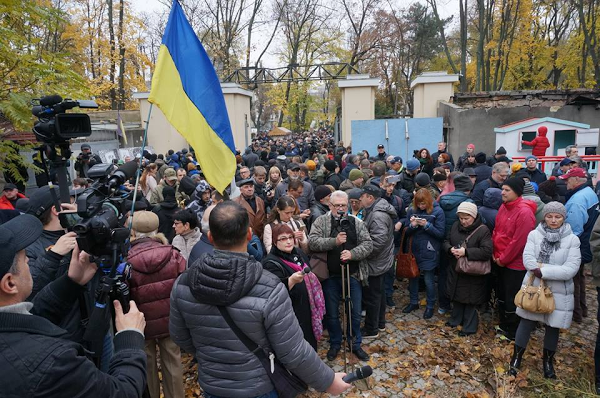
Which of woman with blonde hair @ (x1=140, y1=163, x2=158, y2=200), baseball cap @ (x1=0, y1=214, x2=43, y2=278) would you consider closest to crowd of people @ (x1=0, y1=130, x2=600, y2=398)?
baseball cap @ (x1=0, y1=214, x2=43, y2=278)

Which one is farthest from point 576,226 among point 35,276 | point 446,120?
point 446,120

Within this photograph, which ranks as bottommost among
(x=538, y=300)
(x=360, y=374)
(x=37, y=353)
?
(x=538, y=300)

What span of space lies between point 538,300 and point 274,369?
124 inches

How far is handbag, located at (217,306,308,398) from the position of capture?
229 cm

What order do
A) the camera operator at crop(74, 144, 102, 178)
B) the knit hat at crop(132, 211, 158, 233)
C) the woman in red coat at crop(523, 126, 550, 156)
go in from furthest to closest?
the woman in red coat at crop(523, 126, 550, 156) < the camera operator at crop(74, 144, 102, 178) < the knit hat at crop(132, 211, 158, 233)

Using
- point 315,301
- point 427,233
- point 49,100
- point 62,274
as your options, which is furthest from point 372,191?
point 49,100

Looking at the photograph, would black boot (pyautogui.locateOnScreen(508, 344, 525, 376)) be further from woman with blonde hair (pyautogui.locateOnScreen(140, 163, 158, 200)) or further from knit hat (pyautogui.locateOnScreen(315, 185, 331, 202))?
woman with blonde hair (pyautogui.locateOnScreen(140, 163, 158, 200))

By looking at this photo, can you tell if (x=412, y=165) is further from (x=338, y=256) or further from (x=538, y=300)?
(x=538, y=300)

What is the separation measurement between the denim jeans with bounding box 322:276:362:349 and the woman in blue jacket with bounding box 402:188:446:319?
132 centimetres

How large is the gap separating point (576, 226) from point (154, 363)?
18.1 ft

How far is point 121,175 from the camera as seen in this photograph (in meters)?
2.58

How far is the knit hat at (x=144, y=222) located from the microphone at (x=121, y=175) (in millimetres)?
1093

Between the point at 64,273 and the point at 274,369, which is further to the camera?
the point at 64,273

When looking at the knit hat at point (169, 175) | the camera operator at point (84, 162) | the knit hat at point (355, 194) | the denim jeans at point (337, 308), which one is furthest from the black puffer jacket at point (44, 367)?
the camera operator at point (84, 162)
